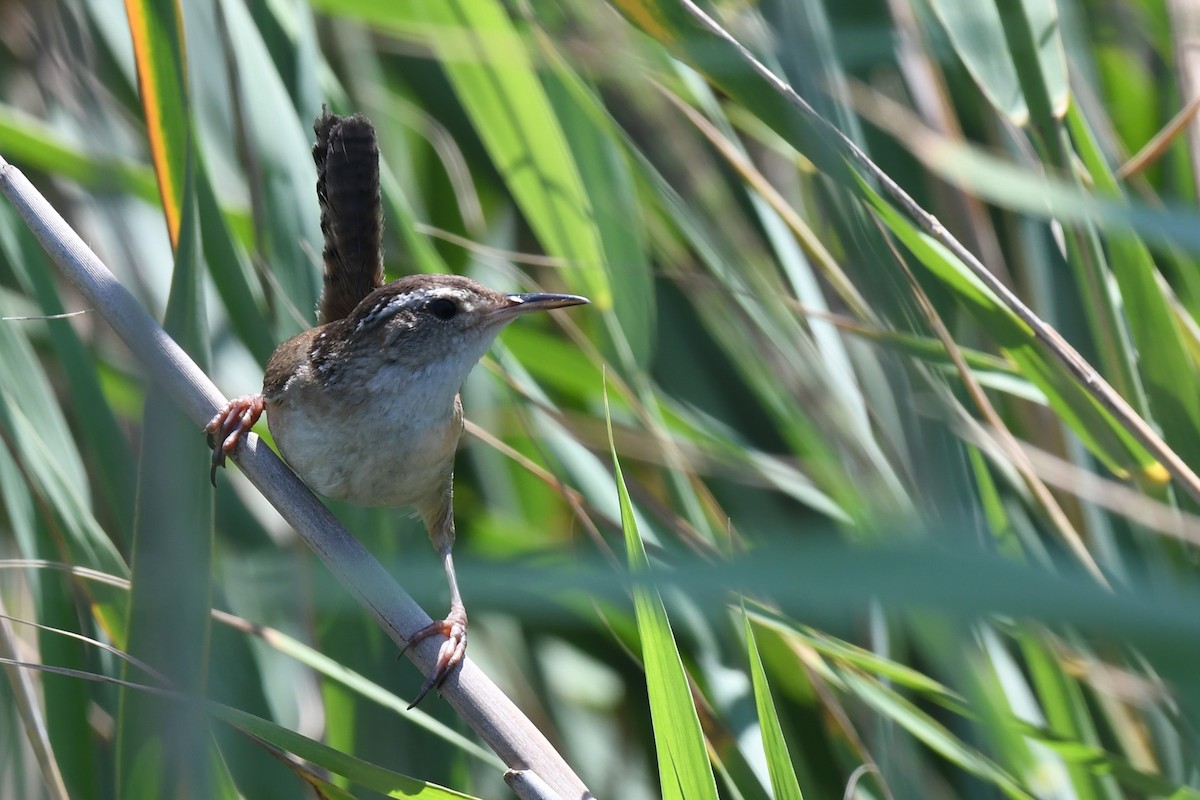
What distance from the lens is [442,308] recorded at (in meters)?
1.68

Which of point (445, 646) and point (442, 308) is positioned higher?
point (442, 308)

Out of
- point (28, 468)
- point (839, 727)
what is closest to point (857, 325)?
point (839, 727)

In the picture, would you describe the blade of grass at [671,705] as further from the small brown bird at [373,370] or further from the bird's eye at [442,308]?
the bird's eye at [442,308]

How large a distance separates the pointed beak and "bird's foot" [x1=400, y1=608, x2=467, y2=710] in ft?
1.51

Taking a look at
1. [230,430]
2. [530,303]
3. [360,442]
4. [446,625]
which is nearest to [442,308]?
[530,303]

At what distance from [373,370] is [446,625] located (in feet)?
1.35

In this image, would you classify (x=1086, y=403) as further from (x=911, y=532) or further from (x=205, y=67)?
(x=205, y=67)

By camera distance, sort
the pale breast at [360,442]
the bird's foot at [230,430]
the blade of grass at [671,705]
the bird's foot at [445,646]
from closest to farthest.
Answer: the blade of grass at [671,705]
the bird's foot at [445,646]
the bird's foot at [230,430]
the pale breast at [360,442]

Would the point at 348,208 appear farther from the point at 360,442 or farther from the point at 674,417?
the point at 674,417

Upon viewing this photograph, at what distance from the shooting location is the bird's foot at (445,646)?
1.28 m

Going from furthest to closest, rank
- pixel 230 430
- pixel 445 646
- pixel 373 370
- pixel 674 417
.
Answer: pixel 674 417 < pixel 373 370 < pixel 230 430 < pixel 445 646

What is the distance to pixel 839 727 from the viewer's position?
182cm

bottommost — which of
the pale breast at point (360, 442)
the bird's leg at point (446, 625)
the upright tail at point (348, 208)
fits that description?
the bird's leg at point (446, 625)

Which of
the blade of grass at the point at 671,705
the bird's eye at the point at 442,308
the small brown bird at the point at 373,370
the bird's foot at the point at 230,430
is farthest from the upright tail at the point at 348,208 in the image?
the blade of grass at the point at 671,705
